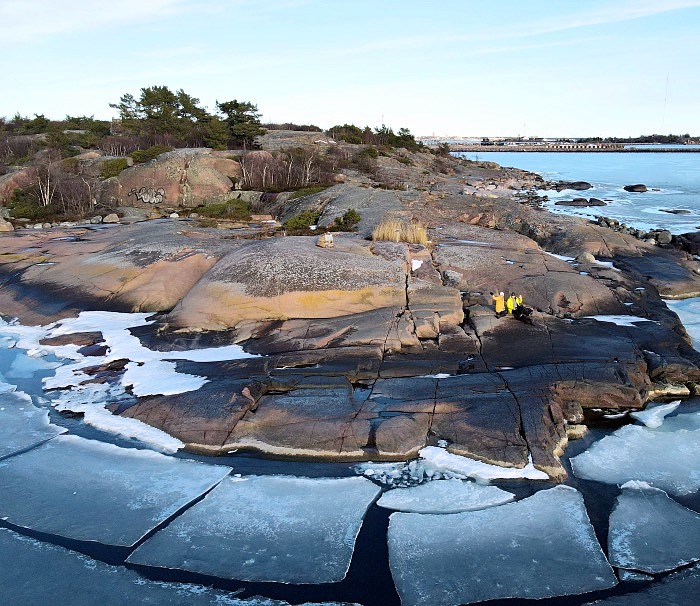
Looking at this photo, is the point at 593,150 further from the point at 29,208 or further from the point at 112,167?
the point at 29,208

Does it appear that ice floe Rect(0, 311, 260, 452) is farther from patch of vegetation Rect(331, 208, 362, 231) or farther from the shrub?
the shrub

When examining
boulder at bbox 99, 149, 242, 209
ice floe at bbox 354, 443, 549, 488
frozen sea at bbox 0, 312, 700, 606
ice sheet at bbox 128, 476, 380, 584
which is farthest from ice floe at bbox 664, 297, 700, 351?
boulder at bbox 99, 149, 242, 209

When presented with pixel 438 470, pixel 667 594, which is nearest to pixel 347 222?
pixel 438 470

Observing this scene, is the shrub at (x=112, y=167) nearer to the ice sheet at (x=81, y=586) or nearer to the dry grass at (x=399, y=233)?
the dry grass at (x=399, y=233)

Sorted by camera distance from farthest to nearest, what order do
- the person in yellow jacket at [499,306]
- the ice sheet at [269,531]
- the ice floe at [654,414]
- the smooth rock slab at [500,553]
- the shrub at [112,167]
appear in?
the shrub at [112,167] < the person in yellow jacket at [499,306] < the ice floe at [654,414] < the ice sheet at [269,531] < the smooth rock slab at [500,553]

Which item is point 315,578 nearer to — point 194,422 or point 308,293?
point 194,422

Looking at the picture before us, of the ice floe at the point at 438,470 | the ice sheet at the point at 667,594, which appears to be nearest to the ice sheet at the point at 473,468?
the ice floe at the point at 438,470

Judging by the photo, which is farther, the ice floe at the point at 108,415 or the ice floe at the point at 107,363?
the ice floe at the point at 107,363
